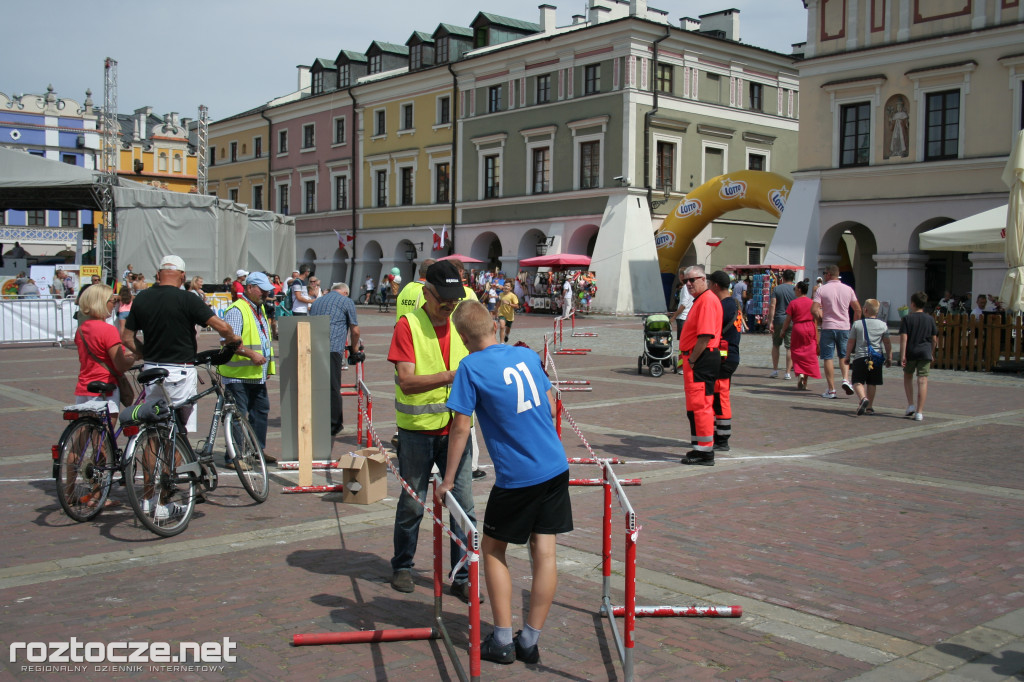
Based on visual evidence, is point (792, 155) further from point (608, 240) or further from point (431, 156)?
point (431, 156)

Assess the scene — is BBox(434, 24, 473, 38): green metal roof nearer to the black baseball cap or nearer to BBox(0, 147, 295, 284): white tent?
BBox(0, 147, 295, 284): white tent

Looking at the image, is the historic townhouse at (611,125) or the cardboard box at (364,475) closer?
the cardboard box at (364,475)

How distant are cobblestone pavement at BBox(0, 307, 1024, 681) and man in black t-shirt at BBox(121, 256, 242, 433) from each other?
3.67ft

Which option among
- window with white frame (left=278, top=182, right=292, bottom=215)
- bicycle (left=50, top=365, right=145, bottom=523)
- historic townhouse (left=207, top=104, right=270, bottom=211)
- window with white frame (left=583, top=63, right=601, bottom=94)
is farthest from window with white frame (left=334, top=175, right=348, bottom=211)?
bicycle (left=50, top=365, right=145, bottom=523)

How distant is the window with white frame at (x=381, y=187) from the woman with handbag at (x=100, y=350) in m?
45.6

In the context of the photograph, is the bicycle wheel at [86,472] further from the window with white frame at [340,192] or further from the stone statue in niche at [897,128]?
the window with white frame at [340,192]

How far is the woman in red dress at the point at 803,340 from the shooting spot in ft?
48.9

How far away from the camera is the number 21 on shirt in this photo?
443 cm

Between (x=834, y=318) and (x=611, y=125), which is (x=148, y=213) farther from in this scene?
(x=834, y=318)

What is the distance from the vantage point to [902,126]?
96.6ft

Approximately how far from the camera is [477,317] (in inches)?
179

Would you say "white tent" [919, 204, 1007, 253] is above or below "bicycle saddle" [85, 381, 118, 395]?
above

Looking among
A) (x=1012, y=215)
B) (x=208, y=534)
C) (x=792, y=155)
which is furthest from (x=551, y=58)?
(x=208, y=534)

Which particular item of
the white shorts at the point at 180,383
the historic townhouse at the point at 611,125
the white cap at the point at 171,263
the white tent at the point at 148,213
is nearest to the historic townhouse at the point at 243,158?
the historic townhouse at the point at 611,125
